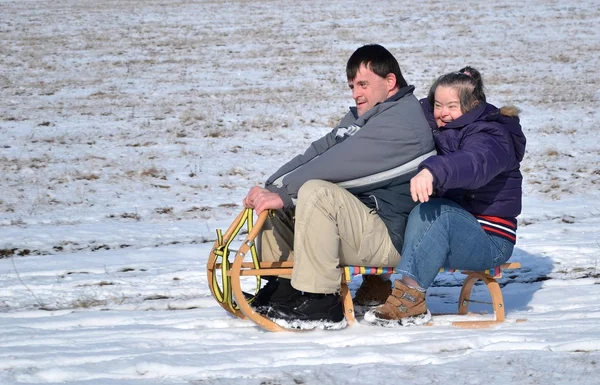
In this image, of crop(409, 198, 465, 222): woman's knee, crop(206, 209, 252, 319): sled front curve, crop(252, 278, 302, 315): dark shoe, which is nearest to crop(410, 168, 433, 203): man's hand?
crop(409, 198, 465, 222): woman's knee

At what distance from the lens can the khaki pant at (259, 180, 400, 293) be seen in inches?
159

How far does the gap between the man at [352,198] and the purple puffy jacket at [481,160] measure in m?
0.19

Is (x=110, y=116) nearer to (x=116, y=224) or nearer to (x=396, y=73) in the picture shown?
(x=116, y=224)

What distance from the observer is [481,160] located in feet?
13.1

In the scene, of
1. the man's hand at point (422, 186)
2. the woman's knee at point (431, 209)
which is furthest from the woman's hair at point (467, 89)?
the man's hand at point (422, 186)

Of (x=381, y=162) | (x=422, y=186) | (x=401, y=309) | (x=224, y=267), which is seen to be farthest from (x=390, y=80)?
(x=224, y=267)

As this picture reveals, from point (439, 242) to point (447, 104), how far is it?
0.78m

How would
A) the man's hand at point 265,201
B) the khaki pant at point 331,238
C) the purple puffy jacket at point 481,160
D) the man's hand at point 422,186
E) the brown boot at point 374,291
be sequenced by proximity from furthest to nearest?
the brown boot at point 374,291
the man's hand at point 265,201
the khaki pant at point 331,238
the purple puffy jacket at point 481,160
the man's hand at point 422,186

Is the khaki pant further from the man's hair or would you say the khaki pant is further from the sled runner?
the man's hair

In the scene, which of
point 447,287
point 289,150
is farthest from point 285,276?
point 289,150

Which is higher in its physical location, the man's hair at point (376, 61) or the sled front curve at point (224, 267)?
the man's hair at point (376, 61)

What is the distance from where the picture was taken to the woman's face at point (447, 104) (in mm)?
4328

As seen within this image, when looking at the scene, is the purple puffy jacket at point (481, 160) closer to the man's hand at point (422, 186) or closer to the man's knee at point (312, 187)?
the man's hand at point (422, 186)

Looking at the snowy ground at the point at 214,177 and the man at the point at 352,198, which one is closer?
the snowy ground at the point at 214,177
